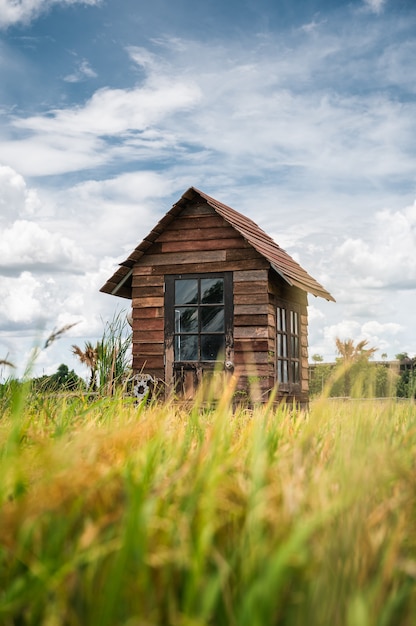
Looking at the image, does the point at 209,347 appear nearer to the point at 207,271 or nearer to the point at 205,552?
the point at 207,271

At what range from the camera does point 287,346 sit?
11.7 meters

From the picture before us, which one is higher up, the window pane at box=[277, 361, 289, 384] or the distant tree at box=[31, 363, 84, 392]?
the window pane at box=[277, 361, 289, 384]

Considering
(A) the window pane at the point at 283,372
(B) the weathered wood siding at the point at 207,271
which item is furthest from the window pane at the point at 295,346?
(B) the weathered wood siding at the point at 207,271

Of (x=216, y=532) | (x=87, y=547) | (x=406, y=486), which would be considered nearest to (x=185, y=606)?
(x=87, y=547)

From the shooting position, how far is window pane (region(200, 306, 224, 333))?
10828mm

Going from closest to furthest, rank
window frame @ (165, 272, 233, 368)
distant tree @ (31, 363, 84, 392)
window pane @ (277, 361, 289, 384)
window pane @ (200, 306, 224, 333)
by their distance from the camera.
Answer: distant tree @ (31, 363, 84, 392) < window frame @ (165, 272, 233, 368) < window pane @ (200, 306, 224, 333) < window pane @ (277, 361, 289, 384)

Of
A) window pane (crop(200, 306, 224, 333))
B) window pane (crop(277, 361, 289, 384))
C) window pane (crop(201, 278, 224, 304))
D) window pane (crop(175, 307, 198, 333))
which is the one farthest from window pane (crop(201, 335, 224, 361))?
window pane (crop(277, 361, 289, 384))

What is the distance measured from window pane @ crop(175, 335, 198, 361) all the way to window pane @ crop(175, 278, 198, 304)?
0.61 meters

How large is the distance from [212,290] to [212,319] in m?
0.49

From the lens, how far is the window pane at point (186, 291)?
11.1 metres

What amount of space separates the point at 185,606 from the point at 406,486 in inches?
36.8

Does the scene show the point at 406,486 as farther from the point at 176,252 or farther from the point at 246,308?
the point at 176,252

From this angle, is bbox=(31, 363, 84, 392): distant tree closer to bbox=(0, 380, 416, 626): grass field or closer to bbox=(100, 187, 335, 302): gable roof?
bbox=(100, 187, 335, 302): gable roof

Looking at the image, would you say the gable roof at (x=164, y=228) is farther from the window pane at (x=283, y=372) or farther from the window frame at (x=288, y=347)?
the window pane at (x=283, y=372)
